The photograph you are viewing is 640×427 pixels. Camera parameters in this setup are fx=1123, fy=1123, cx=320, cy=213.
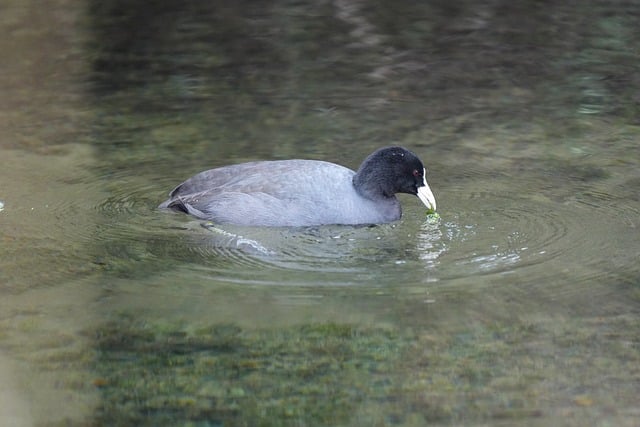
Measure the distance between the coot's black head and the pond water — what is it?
0.28m

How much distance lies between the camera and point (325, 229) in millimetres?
7523

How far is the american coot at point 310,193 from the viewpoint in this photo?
7.56m

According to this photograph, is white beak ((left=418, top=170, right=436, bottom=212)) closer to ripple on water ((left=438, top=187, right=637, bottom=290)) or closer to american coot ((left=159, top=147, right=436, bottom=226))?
american coot ((left=159, top=147, right=436, bottom=226))

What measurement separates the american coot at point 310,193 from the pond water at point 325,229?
0.44 ft

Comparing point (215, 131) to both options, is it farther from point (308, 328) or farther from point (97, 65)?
point (308, 328)

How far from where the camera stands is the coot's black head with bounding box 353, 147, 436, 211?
7.70 m

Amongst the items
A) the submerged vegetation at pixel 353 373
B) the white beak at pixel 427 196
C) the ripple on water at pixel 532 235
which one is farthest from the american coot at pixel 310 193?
the submerged vegetation at pixel 353 373

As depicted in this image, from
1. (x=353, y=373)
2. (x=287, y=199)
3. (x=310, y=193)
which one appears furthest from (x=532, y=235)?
(x=353, y=373)

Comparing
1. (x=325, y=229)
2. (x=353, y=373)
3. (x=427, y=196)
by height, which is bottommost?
(x=325, y=229)

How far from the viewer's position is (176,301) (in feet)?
20.4

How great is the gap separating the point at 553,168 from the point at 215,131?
287cm

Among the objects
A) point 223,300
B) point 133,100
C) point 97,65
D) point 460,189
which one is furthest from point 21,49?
point 223,300

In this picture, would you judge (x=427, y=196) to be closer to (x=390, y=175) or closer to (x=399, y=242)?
(x=390, y=175)

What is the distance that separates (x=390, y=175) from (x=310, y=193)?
588mm
